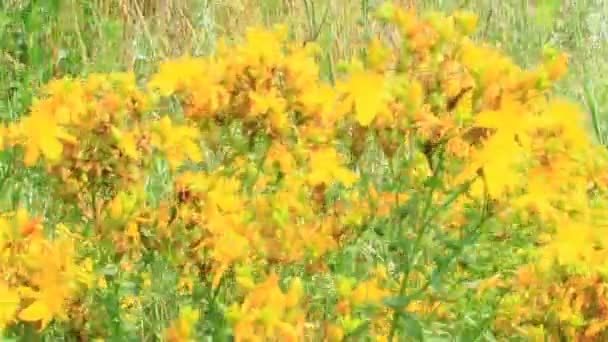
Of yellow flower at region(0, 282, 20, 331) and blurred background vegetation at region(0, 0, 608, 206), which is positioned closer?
yellow flower at region(0, 282, 20, 331)

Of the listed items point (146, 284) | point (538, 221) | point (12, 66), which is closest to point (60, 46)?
point (12, 66)

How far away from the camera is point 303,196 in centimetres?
149

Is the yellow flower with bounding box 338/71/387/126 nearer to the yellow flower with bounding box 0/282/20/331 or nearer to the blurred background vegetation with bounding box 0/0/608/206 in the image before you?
the yellow flower with bounding box 0/282/20/331

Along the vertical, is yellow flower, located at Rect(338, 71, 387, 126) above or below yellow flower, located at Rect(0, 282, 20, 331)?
above

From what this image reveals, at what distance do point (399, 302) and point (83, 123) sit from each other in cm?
43

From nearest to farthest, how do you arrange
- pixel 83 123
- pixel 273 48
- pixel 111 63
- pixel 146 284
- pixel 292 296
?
pixel 292 296 → pixel 83 123 → pixel 273 48 → pixel 146 284 → pixel 111 63

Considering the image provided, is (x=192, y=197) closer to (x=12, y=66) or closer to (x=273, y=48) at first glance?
(x=273, y=48)

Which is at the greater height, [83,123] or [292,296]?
[83,123]

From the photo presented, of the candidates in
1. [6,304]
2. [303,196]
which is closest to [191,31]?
[303,196]

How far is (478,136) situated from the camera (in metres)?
1.30

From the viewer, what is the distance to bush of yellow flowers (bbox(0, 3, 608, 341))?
4.29 ft

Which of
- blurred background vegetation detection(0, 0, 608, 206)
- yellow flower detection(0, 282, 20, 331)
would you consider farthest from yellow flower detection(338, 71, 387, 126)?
blurred background vegetation detection(0, 0, 608, 206)

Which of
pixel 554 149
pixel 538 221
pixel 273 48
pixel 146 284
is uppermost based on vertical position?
pixel 273 48

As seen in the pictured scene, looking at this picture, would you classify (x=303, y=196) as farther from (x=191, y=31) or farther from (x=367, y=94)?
(x=191, y=31)
